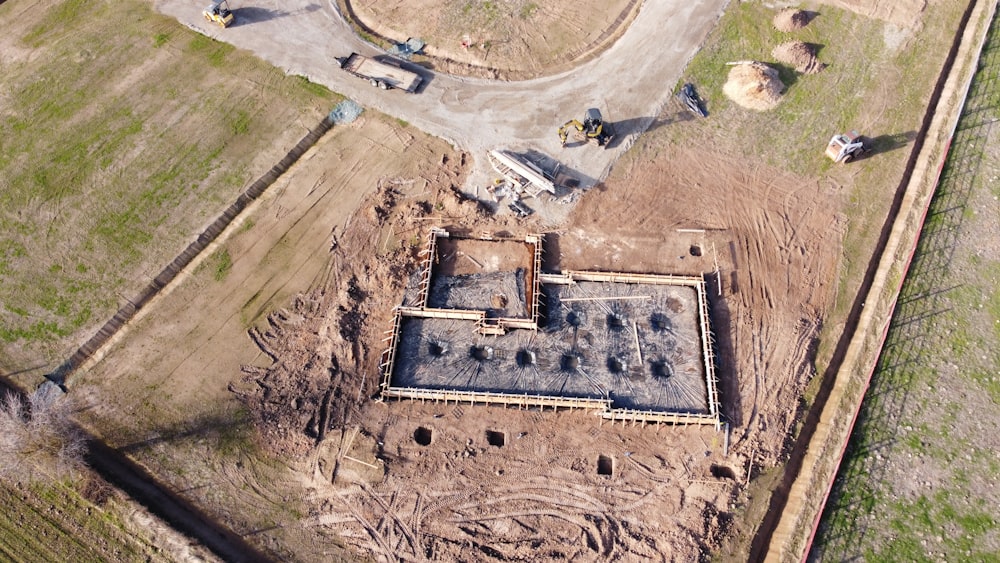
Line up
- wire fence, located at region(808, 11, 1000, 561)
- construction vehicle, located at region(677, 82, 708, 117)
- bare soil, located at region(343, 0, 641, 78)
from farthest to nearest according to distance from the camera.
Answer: bare soil, located at region(343, 0, 641, 78), construction vehicle, located at region(677, 82, 708, 117), wire fence, located at region(808, 11, 1000, 561)

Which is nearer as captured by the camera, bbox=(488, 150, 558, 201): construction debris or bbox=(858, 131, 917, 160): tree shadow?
bbox=(488, 150, 558, 201): construction debris

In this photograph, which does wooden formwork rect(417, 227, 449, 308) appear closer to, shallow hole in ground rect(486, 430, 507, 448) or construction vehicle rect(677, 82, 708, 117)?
shallow hole in ground rect(486, 430, 507, 448)

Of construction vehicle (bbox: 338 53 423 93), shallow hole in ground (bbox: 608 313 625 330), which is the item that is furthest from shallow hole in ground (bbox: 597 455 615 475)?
construction vehicle (bbox: 338 53 423 93)

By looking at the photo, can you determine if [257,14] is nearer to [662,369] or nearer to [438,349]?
[438,349]

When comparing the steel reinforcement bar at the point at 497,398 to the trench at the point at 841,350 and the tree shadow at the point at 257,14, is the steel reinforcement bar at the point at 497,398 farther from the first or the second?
the tree shadow at the point at 257,14

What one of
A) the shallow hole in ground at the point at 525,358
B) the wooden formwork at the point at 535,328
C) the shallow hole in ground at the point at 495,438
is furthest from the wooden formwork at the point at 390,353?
Answer: the shallow hole in ground at the point at 525,358
